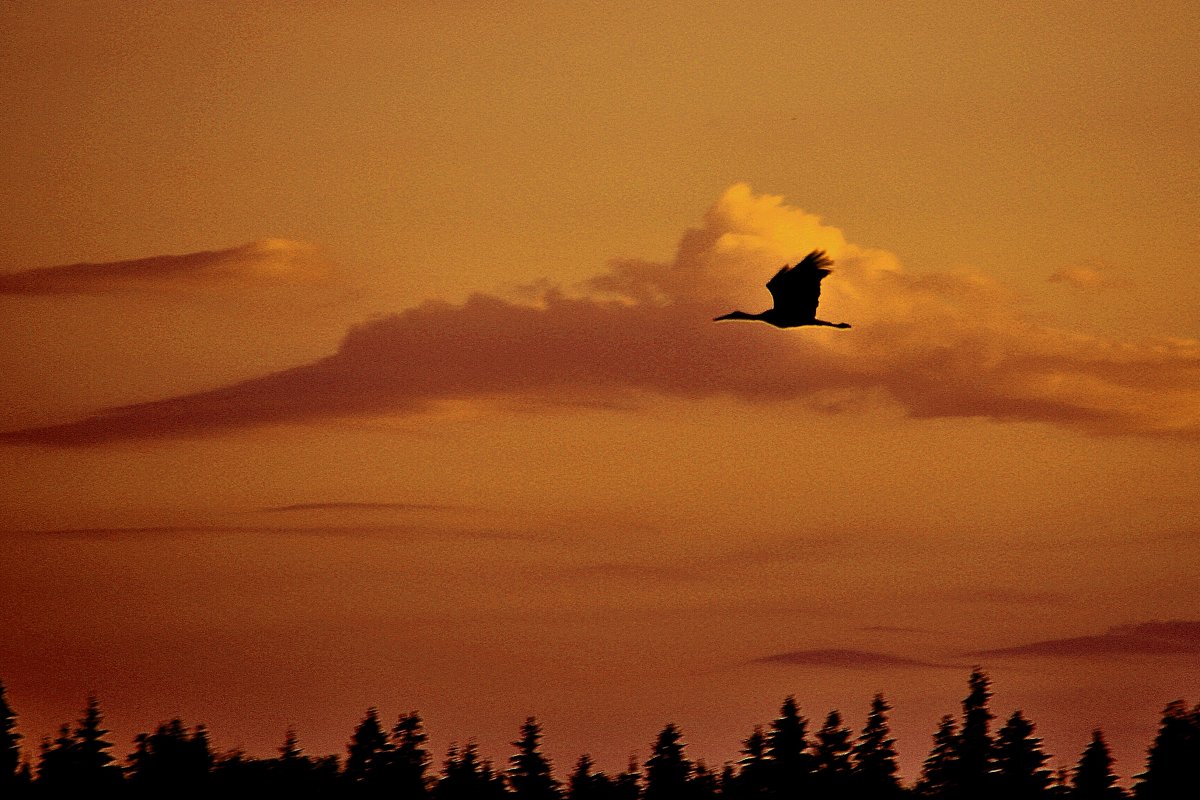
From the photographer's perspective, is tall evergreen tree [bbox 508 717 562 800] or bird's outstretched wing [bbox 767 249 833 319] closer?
bird's outstretched wing [bbox 767 249 833 319]

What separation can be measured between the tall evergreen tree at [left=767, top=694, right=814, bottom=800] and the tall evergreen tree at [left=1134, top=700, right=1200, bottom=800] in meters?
18.5

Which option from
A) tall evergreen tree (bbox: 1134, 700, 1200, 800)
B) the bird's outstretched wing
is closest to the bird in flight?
the bird's outstretched wing

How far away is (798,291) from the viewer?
6372 cm

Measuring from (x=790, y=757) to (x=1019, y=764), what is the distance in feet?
Result: 41.3

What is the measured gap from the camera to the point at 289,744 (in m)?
167

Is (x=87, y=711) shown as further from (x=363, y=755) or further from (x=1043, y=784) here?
(x=1043, y=784)

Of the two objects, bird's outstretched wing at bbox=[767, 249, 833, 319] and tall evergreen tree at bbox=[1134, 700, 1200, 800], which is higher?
bird's outstretched wing at bbox=[767, 249, 833, 319]

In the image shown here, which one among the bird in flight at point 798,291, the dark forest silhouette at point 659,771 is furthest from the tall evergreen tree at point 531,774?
the bird in flight at point 798,291

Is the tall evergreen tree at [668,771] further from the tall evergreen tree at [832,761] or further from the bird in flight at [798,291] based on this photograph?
the bird in flight at [798,291]

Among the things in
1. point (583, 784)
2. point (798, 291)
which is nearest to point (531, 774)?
point (583, 784)

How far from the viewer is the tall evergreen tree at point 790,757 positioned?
131m

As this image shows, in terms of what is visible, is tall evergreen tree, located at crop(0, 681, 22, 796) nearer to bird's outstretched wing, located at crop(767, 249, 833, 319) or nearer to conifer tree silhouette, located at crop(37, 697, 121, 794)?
conifer tree silhouette, located at crop(37, 697, 121, 794)

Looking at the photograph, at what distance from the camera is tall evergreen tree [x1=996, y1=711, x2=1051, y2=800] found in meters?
127

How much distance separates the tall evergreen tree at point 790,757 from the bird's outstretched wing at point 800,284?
6983 cm
